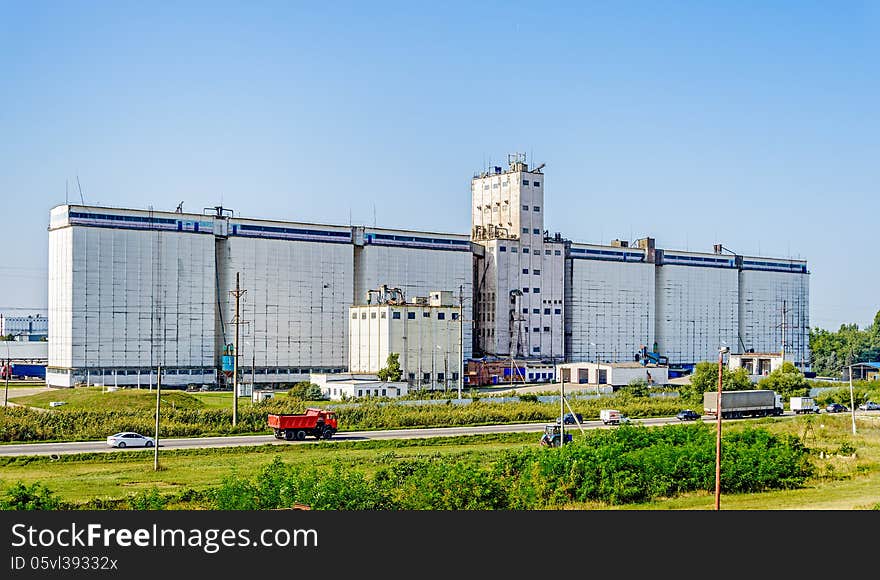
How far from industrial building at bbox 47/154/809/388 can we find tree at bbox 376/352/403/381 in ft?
13.9

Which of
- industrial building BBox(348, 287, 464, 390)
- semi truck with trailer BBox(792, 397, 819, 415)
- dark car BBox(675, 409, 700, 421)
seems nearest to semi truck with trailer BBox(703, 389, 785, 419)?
dark car BBox(675, 409, 700, 421)

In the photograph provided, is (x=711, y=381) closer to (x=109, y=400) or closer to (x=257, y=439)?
(x=257, y=439)

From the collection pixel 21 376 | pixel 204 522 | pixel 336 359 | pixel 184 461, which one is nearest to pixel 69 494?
pixel 184 461

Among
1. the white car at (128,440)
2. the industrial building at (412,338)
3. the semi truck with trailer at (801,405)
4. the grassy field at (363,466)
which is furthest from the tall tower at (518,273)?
the white car at (128,440)

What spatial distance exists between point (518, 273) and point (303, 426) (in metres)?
70.3

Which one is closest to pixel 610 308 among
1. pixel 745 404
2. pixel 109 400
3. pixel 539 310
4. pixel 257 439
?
pixel 539 310

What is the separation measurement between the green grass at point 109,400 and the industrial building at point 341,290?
8.34m

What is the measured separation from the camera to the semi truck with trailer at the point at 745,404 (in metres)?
75.1

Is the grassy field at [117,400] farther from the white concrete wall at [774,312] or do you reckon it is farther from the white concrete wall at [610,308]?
the white concrete wall at [774,312]

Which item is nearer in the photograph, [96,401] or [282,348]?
[96,401]

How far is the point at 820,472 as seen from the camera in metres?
43.2

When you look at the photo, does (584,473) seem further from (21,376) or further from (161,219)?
(21,376)

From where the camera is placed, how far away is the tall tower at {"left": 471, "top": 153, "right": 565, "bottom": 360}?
403 feet

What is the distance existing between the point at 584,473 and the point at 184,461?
65.4 feet
